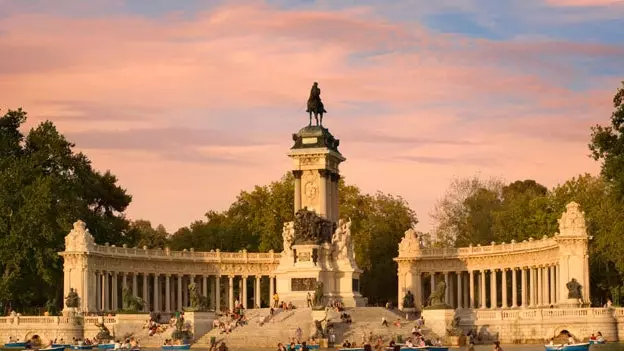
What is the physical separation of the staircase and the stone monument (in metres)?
9.45

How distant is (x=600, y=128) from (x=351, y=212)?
53117mm

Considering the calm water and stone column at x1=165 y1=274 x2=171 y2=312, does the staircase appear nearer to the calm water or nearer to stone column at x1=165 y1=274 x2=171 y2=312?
the calm water

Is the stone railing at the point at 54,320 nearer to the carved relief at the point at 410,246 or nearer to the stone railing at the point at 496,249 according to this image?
the carved relief at the point at 410,246

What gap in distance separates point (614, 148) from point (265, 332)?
82.1 ft

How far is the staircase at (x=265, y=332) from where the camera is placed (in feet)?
293

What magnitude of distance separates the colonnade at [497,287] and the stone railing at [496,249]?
1542 millimetres

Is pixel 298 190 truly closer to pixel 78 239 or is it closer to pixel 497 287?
pixel 78 239

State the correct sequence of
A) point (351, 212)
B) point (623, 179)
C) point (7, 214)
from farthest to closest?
point (351, 212), point (7, 214), point (623, 179)

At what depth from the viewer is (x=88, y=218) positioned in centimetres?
11888

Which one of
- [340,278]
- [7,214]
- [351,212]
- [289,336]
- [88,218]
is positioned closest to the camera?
[289,336]

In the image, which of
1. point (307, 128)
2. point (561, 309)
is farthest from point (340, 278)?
point (561, 309)

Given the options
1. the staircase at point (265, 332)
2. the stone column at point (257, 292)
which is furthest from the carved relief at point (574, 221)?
the stone column at point (257, 292)

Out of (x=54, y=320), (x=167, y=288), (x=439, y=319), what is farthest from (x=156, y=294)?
(x=439, y=319)

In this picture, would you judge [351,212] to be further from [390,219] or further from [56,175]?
[56,175]
